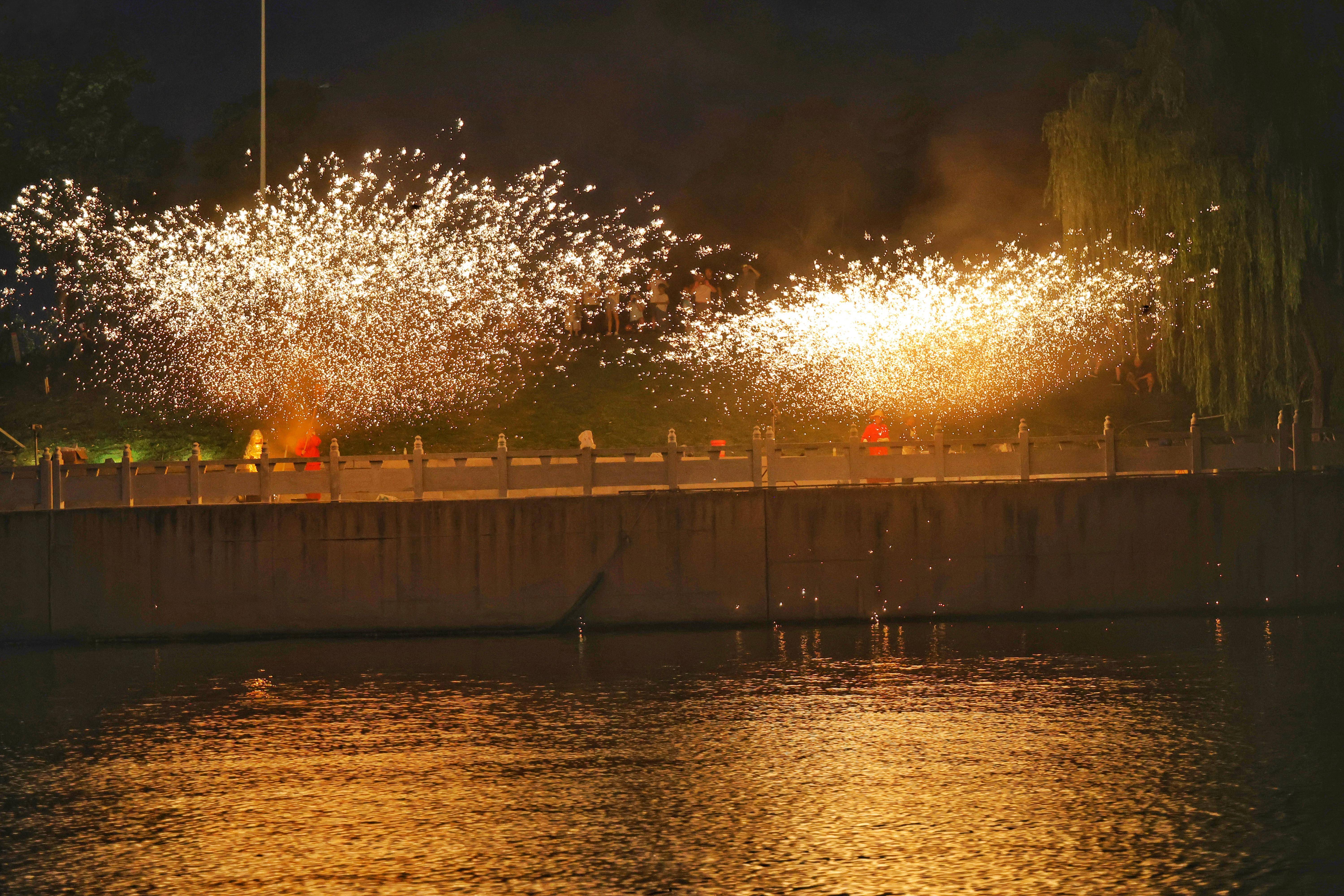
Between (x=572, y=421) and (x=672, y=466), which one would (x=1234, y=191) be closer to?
(x=672, y=466)

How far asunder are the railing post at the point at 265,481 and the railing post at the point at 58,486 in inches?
119

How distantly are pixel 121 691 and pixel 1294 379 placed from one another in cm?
2093

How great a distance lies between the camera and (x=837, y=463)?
22266mm

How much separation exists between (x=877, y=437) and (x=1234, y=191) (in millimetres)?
8396

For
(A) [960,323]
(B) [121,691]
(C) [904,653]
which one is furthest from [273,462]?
(A) [960,323]

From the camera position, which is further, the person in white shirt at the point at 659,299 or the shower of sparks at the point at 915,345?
the person in white shirt at the point at 659,299

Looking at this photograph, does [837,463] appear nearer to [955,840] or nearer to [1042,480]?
[1042,480]

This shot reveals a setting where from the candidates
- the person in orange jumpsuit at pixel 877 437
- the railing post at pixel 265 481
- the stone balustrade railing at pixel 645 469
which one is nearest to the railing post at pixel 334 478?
the stone balustrade railing at pixel 645 469

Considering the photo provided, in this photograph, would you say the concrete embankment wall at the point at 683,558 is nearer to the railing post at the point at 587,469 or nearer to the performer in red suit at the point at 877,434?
the railing post at the point at 587,469

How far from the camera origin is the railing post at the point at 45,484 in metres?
21.3

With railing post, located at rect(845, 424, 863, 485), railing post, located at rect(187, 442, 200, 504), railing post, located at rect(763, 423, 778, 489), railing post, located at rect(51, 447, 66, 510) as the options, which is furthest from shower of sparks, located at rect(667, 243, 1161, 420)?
railing post, located at rect(51, 447, 66, 510)

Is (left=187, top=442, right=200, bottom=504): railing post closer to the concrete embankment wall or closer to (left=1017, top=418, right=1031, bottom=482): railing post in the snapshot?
the concrete embankment wall

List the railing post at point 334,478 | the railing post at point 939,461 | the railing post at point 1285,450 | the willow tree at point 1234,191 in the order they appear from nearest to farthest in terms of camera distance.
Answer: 1. the railing post at point 334,478
2. the railing post at point 939,461
3. the railing post at point 1285,450
4. the willow tree at point 1234,191

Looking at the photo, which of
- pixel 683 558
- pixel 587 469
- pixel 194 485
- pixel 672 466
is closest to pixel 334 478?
pixel 194 485
